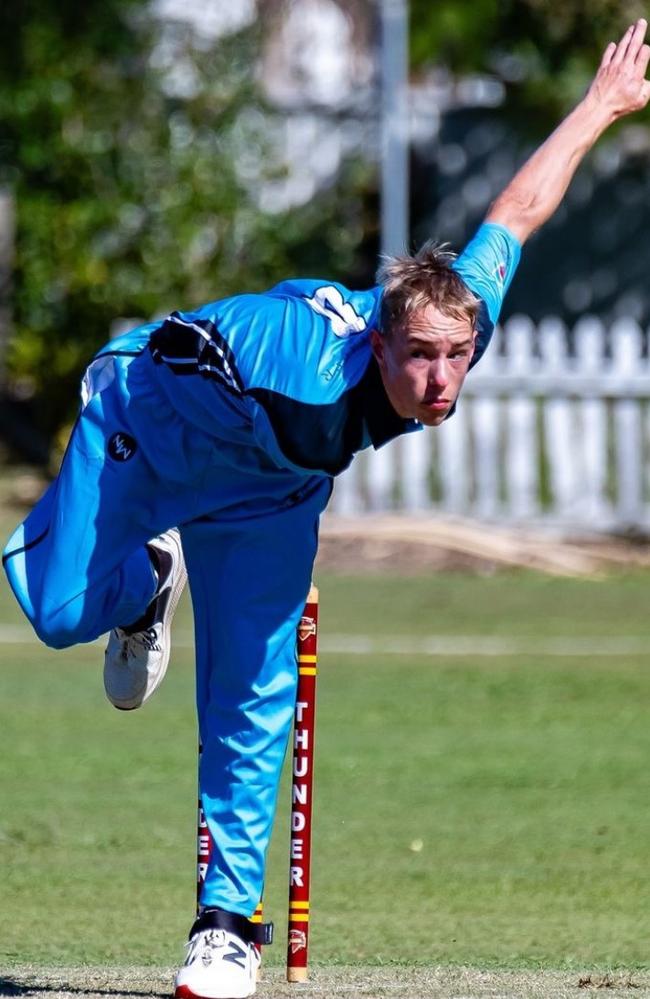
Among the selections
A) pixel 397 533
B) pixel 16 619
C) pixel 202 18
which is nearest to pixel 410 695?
pixel 16 619

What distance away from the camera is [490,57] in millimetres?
18906

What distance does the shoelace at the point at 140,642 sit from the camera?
5.72 metres

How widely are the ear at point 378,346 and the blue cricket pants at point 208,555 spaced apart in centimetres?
45

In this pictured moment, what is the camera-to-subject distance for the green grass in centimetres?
614

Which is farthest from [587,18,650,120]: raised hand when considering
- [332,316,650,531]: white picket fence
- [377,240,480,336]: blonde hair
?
[332,316,650,531]: white picket fence

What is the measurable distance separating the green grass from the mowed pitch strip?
16cm

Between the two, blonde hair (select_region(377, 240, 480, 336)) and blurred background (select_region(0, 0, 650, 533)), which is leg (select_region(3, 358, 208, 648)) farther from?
blurred background (select_region(0, 0, 650, 533))

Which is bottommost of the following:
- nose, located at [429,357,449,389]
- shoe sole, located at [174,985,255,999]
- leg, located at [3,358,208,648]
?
shoe sole, located at [174,985,255,999]

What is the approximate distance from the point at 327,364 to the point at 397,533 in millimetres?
9846

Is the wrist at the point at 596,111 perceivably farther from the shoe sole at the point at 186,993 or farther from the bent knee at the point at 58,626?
the shoe sole at the point at 186,993

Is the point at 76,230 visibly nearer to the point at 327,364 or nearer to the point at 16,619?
the point at 16,619

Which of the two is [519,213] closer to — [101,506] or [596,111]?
[596,111]

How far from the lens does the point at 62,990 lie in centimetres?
513

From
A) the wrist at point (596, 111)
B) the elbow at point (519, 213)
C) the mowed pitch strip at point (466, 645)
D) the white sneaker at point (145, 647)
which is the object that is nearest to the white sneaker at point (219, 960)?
the white sneaker at point (145, 647)
